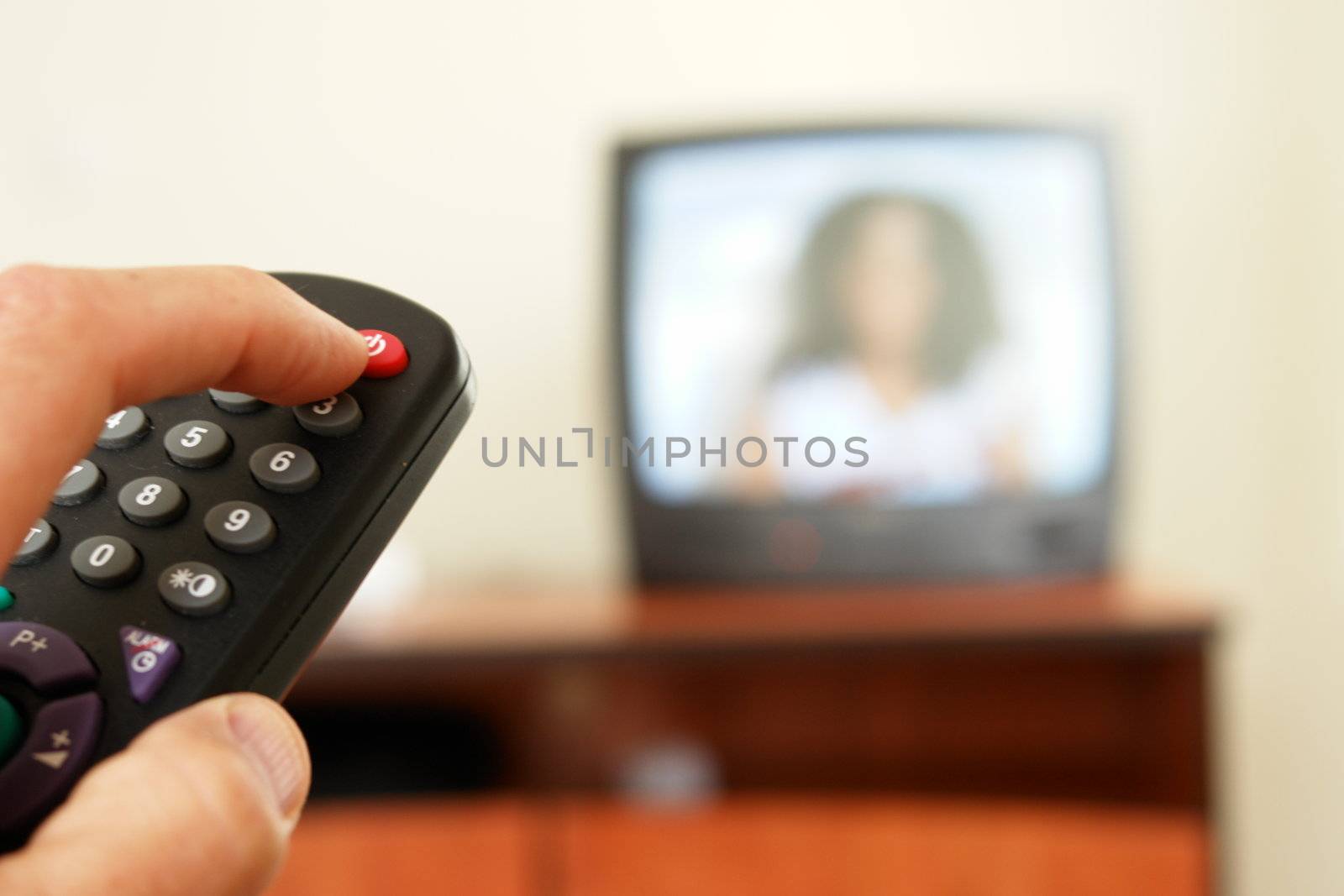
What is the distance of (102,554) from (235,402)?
0.17 ft

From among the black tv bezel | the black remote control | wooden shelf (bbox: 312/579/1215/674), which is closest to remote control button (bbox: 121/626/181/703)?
the black remote control

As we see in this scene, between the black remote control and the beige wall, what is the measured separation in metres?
0.88

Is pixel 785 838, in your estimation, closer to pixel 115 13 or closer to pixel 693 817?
pixel 693 817

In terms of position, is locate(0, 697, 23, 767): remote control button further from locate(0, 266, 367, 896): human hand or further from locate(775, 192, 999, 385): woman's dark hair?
locate(775, 192, 999, 385): woman's dark hair

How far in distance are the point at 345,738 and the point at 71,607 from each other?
701mm

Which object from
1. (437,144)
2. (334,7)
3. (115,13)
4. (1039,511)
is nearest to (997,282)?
(1039,511)

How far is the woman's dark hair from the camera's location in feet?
3.10

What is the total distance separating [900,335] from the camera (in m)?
0.95

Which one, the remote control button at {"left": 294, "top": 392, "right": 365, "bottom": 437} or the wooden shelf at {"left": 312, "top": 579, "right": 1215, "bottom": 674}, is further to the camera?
the wooden shelf at {"left": 312, "top": 579, "right": 1215, "bottom": 674}

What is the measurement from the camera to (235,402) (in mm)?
289

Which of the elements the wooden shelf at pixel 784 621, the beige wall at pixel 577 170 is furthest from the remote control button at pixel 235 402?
the beige wall at pixel 577 170

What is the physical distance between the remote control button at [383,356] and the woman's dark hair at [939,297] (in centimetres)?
69

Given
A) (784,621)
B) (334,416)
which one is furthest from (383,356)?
(784,621)

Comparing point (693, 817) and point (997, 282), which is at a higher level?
point (997, 282)
